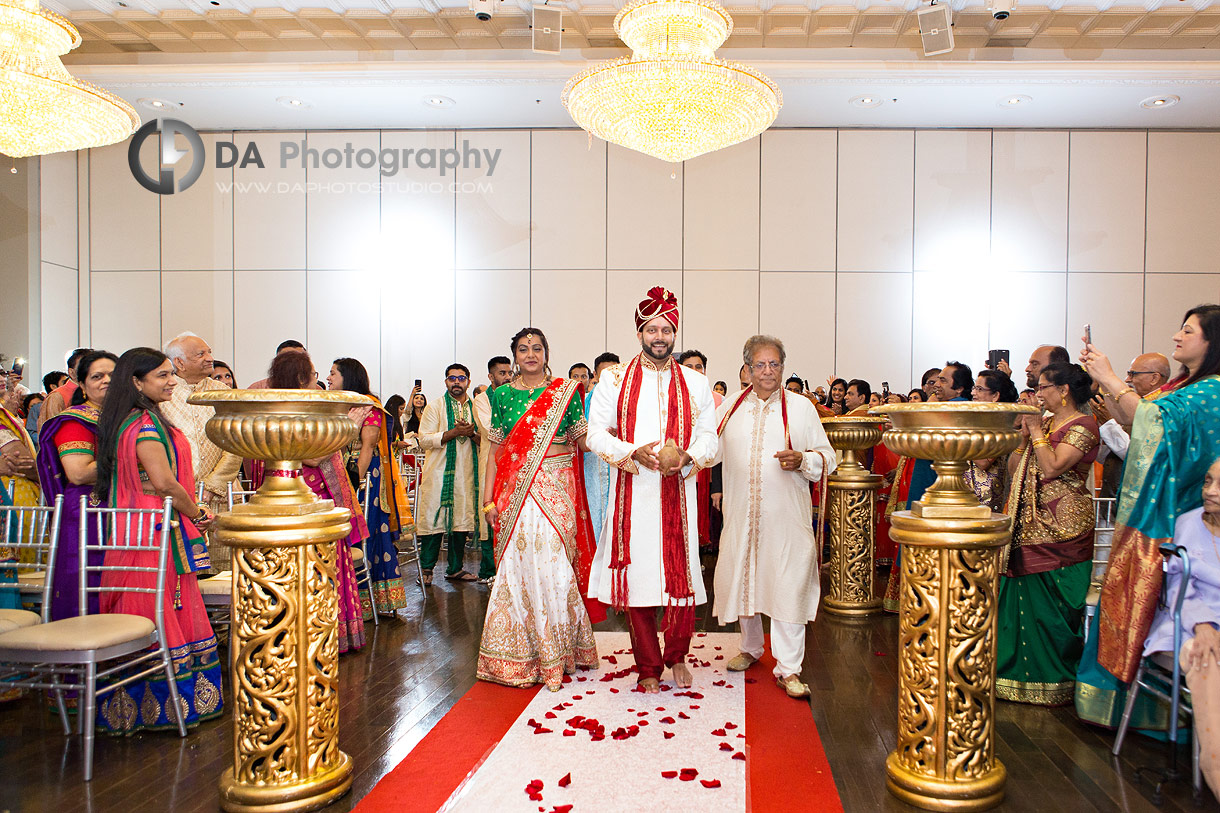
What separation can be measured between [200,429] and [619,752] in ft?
9.23

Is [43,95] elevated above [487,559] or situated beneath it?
elevated above

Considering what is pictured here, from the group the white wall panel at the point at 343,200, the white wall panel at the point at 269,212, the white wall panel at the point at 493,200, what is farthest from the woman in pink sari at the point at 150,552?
the white wall panel at the point at 269,212

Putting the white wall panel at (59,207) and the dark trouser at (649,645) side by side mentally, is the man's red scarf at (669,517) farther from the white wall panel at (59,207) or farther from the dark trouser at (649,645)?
the white wall panel at (59,207)

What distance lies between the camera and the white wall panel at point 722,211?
28.0 feet

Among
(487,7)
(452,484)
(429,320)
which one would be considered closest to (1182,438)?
(452,484)

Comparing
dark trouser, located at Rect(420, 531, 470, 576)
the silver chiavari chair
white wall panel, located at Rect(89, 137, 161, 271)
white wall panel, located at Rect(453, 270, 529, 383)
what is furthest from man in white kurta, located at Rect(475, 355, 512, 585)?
white wall panel, located at Rect(89, 137, 161, 271)

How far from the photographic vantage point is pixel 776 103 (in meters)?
5.84

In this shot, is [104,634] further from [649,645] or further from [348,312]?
[348,312]

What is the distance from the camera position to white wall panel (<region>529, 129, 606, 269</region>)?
860 cm

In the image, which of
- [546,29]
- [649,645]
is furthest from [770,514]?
[546,29]

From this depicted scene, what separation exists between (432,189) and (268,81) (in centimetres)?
181

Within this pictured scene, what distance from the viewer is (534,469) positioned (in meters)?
3.61

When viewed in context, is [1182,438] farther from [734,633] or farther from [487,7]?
[487,7]

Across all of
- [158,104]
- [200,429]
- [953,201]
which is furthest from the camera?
[953,201]
